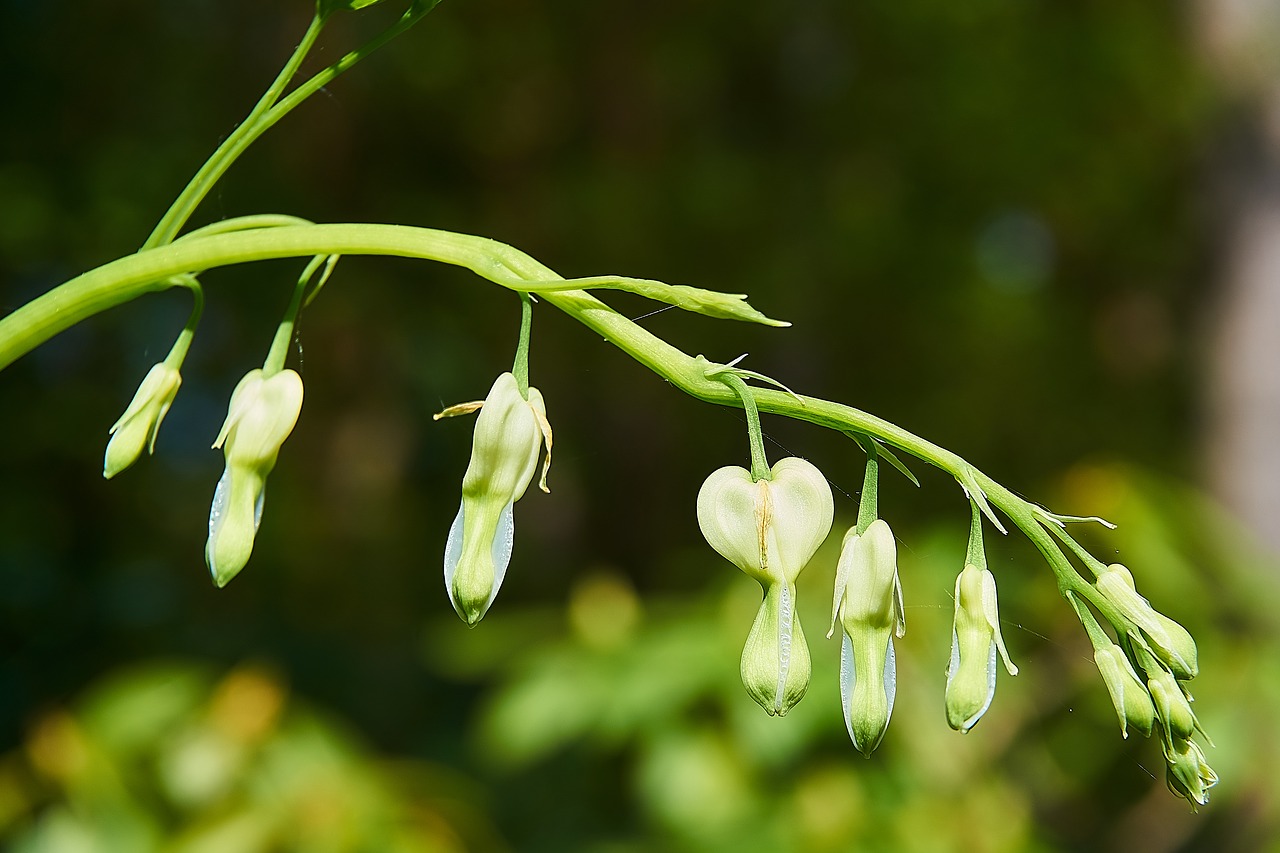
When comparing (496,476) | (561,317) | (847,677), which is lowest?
(561,317)

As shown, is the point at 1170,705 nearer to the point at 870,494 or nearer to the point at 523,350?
the point at 870,494

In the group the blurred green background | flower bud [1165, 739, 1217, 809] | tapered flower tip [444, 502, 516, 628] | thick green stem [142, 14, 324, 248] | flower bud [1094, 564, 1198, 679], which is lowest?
the blurred green background

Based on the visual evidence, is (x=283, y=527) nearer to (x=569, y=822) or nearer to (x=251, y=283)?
(x=251, y=283)

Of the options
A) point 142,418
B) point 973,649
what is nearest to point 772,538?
point 973,649

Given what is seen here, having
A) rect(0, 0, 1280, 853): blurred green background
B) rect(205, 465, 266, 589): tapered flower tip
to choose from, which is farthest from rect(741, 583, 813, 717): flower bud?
rect(0, 0, 1280, 853): blurred green background

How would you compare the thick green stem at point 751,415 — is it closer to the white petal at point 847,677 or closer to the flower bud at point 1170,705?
the white petal at point 847,677

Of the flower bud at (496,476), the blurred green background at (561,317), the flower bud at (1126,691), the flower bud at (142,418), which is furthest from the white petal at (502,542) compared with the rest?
the blurred green background at (561,317)

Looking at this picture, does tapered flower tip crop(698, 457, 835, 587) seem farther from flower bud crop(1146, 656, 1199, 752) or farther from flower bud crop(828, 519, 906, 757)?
flower bud crop(1146, 656, 1199, 752)
